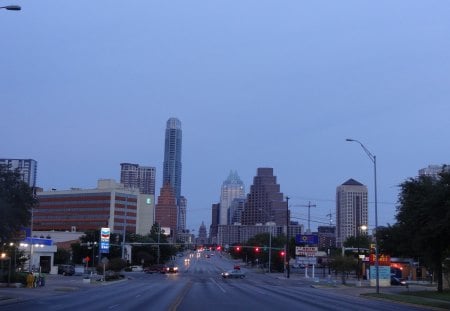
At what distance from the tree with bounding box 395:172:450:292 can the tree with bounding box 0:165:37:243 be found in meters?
23.6

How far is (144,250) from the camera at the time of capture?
14175 centimetres

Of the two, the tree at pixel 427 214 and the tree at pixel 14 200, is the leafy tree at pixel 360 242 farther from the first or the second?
the tree at pixel 14 200

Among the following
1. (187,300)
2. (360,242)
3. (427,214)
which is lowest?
(187,300)

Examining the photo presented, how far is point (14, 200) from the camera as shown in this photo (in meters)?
33.6

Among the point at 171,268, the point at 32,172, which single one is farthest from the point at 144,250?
the point at 32,172

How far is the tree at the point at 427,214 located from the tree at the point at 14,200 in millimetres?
23626

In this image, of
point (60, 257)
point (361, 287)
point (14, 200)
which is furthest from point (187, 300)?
point (60, 257)

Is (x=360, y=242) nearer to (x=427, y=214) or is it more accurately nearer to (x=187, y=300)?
(x=427, y=214)

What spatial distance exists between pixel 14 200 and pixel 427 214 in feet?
84.4

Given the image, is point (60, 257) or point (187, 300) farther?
point (60, 257)

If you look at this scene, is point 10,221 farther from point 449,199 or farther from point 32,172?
point 32,172

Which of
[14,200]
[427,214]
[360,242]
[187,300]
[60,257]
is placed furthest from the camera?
[360,242]

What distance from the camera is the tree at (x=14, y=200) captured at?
1247 inches

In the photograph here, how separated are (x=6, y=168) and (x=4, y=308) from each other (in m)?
8.82
